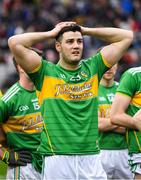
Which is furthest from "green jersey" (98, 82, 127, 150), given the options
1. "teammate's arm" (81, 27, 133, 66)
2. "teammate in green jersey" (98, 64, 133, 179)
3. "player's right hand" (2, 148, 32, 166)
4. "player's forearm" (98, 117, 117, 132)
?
"teammate's arm" (81, 27, 133, 66)

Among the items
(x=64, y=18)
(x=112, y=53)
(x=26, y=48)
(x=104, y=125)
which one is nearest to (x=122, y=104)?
(x=112, y=53)

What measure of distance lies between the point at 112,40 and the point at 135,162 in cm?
Result: 136

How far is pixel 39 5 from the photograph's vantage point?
2327cm

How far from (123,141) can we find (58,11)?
12.9 m

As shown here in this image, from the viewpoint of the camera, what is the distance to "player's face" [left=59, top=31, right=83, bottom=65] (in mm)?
8508

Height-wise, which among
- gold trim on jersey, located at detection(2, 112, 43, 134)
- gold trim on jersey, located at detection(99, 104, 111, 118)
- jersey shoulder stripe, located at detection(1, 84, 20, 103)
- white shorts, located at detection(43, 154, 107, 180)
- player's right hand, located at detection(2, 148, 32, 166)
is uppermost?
gold trim on jersey, located at detection(99, 104, 111, 118)

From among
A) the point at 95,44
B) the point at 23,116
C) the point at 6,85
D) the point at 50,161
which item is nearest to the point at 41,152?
the point at 50,161

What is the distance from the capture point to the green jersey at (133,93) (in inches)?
352

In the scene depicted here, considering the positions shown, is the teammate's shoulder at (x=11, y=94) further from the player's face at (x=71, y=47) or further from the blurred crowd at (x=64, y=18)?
the blurred crowd at (x=64, y=18)

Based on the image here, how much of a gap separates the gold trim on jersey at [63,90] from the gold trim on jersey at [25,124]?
93 cm

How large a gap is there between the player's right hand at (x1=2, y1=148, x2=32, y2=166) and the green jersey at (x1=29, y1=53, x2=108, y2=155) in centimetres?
87

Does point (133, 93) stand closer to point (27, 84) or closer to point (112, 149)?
point (27, 84)

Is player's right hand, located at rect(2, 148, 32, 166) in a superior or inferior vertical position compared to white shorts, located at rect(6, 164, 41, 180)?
superior

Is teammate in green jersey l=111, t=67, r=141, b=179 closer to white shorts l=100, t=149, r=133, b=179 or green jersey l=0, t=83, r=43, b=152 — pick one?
green jersey l=0, t=83, r=43, b=152
